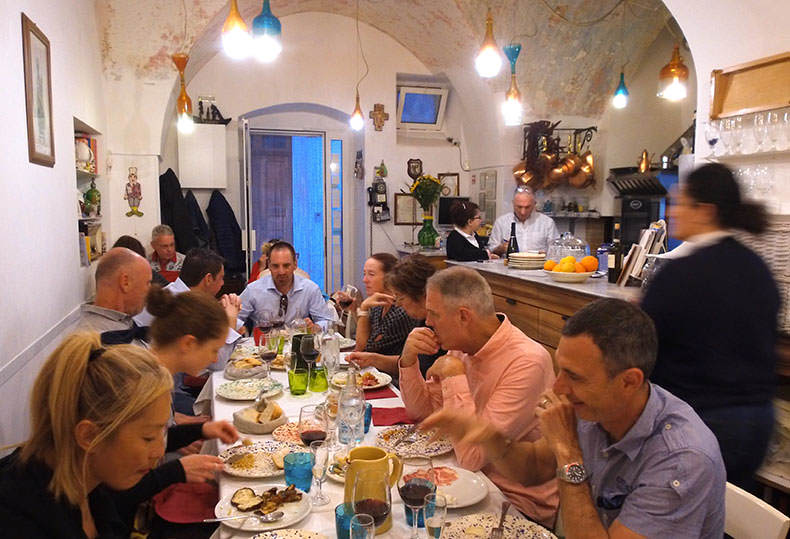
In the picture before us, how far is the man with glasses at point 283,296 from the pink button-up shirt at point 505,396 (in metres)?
2.12

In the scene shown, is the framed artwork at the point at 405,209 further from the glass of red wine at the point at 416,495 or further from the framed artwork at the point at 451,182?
the glass of red wine at the point at 416,495

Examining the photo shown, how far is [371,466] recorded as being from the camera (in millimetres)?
1469

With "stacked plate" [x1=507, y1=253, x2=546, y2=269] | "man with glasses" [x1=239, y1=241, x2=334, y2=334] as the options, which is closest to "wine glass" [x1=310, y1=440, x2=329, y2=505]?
"man with glasses" [x1=239, y1=241, x2=334, y2=334]

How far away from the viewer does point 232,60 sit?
7.19 meters

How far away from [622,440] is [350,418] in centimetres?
92

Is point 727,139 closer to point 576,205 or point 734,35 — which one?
point 734,35

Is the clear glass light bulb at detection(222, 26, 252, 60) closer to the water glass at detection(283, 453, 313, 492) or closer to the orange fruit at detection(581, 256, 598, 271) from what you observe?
the water glass at detection(283, 453, 313, 492)

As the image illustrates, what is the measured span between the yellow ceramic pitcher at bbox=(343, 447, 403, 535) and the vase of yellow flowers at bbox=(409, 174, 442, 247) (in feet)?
19.1

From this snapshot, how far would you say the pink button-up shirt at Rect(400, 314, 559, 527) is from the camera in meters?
1.91

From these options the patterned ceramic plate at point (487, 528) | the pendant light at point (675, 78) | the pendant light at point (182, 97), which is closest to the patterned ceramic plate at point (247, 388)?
the patterned ceramic plate at point (487, 528)

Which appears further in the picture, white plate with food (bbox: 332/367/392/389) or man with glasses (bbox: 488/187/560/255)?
man with glasses (bbox: 488/187/560/255)

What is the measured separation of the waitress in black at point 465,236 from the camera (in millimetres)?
6191

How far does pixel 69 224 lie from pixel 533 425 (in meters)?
3.59

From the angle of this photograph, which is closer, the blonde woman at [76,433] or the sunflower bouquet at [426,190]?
the blonde woman at [76,433]
